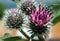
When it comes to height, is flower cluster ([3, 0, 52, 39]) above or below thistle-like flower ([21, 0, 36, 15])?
below

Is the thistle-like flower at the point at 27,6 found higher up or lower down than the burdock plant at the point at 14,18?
higher up

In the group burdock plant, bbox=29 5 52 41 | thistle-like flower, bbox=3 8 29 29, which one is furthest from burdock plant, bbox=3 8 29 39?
burdock plant, bbox=29 5 52 41

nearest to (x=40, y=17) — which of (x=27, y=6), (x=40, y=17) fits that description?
(x=40, y=17)

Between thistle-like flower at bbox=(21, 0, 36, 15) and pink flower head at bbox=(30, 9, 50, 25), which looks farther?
thistle-like flower at bbox=(21, 0, 36, 15)

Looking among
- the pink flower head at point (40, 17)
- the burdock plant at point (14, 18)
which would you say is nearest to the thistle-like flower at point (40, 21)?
the pink flower head at point (40, 17)

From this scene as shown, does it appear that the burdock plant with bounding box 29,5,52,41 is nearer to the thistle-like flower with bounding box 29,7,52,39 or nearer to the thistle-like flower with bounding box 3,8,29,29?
the thistle-like flower with bounding box 29,7,52,39

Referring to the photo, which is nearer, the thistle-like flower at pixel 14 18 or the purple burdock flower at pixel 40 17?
the purple burdock flower at pixel 40 17

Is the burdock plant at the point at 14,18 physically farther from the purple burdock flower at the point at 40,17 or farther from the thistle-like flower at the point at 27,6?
Result: the purple burdock flower at the point at 40,17

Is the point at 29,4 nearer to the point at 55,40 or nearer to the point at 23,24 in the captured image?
the point at 23,24
